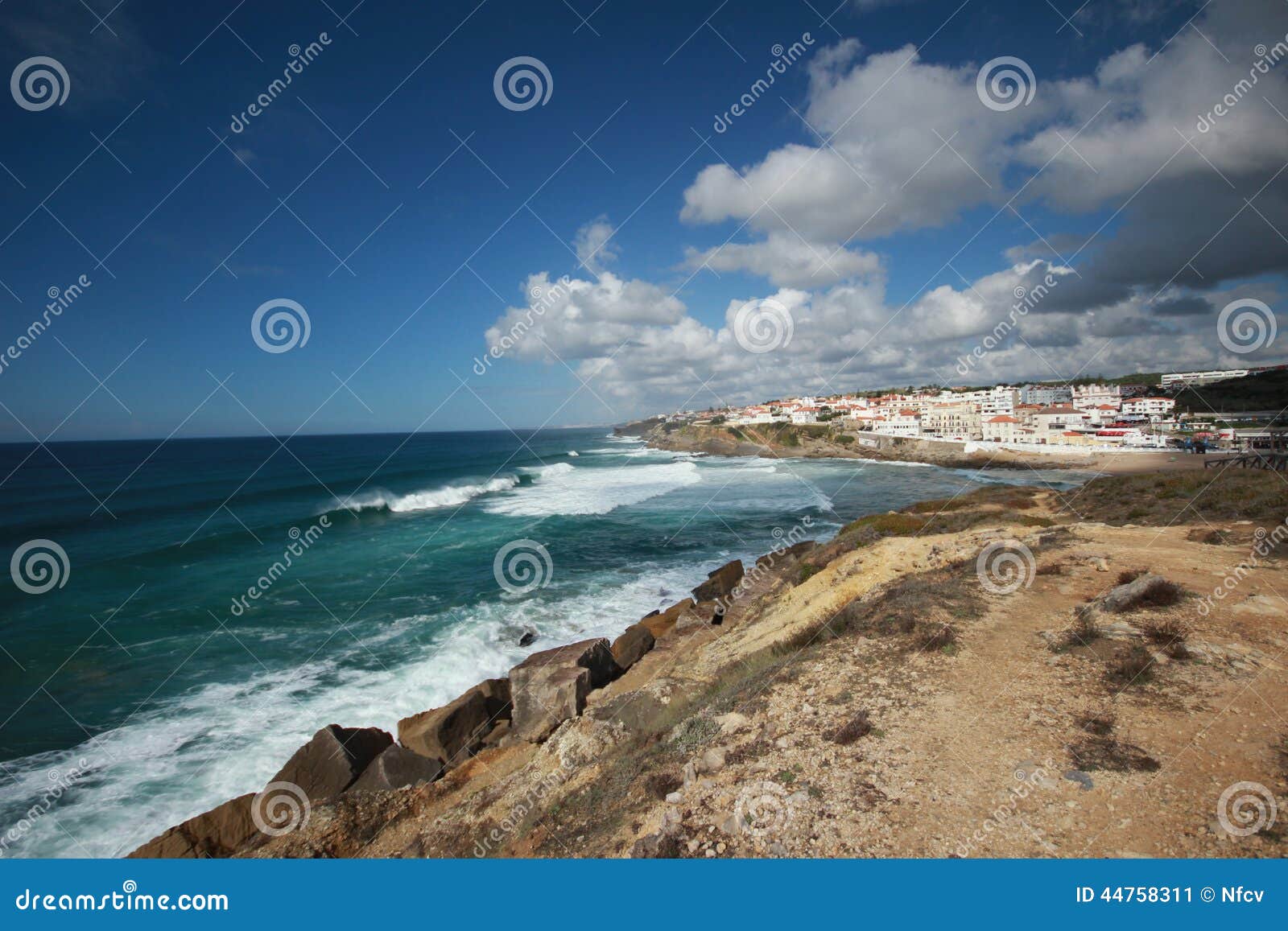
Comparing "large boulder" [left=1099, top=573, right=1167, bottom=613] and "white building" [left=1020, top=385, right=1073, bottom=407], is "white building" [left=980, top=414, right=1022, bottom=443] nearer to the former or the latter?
"white building" [left=1020, top=385, right=1073, bottom=407]

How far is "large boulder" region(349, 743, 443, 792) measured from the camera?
309 inches

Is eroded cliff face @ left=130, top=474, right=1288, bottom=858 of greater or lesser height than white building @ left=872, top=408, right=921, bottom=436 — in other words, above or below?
below

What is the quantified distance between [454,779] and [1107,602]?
10.8m

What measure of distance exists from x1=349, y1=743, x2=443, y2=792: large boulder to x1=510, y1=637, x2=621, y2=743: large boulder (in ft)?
5.09

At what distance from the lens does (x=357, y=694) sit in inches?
437

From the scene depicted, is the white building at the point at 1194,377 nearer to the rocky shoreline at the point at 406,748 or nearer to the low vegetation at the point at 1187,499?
the low vegetation at the point at 1187,499

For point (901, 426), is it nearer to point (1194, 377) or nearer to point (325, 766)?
point (325, 766)

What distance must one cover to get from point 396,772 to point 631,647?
5.37 meters

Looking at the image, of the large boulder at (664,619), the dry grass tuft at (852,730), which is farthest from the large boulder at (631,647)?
the dry grass tuft at (852,730)

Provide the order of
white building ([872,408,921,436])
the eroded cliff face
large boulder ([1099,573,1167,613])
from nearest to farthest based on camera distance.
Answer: the eroded cliff face < large boulder ([1099,573,1167,613]) < white building ([872,408,921,436])

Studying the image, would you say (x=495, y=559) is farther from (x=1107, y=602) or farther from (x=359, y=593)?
(x=1107, y=602)

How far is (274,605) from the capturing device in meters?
16.6

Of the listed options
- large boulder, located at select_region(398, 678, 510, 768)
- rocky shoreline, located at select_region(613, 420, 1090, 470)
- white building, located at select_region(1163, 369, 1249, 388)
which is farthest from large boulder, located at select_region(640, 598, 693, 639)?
white building, located at select_region(1163, 369, 1249, 388)

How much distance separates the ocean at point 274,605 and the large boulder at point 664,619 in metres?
0.85
